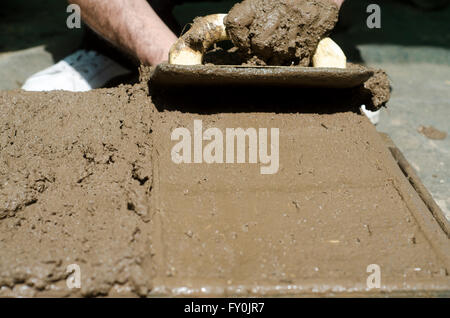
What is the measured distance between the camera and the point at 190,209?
1364 mm

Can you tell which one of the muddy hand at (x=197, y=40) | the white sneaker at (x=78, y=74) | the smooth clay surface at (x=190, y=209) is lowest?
the smooth clay surface at (x=190, y=209)

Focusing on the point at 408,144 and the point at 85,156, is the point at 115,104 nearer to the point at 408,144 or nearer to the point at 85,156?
the point at 85,156

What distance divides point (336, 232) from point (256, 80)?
65 cm

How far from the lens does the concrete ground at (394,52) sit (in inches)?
101

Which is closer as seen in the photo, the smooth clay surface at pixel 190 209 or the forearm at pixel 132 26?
the smooth clay surface at pixel 190 209

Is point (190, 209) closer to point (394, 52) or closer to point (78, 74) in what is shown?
point (78, 74)

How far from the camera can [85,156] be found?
1559mm

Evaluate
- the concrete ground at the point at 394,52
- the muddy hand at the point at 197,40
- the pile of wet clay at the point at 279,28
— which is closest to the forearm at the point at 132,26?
the muddy hand at the point at 197,40

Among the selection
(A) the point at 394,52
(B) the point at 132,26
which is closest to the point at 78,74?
(B) the point at 132,26

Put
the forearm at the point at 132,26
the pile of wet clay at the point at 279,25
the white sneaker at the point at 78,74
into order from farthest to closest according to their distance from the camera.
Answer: the white sneaker at the point at 78,74 < the forearm at the point at 132,26 < the pile of wet clay at the point at 279,25

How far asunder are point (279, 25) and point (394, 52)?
2431 millimetres

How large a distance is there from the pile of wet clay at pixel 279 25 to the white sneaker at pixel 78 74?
1.36 metres

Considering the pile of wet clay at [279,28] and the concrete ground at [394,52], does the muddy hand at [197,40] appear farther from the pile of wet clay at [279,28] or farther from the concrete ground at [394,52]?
the concrete ground at [394,52]
